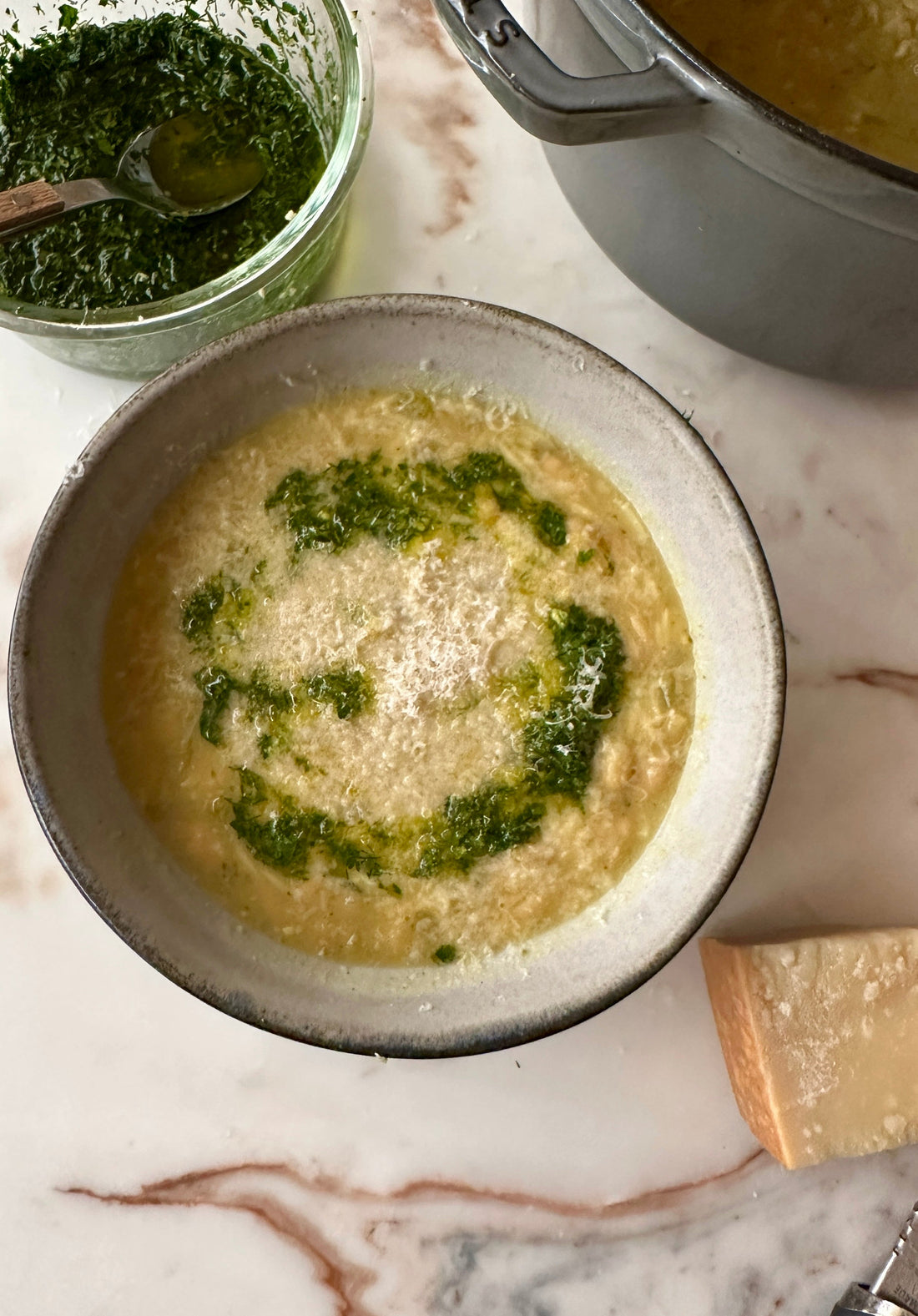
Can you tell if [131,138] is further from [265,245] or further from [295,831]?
[295,831]

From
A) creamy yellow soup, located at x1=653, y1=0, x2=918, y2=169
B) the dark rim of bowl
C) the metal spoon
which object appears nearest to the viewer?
the dark rim of bowl

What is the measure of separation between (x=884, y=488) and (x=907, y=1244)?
112 centimetres

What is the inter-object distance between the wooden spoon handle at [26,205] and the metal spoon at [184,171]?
0.12 m

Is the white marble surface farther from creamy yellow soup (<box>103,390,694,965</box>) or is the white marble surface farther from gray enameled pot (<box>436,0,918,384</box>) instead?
gray enameled pot (<box>436,0,918,384</box>)

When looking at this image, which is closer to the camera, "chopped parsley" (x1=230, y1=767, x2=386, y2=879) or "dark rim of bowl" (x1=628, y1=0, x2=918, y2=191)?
"dark rim of bowl" (x1=628, y1=0, x2=918, y2=191)

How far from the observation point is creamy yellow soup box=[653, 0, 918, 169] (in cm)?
142

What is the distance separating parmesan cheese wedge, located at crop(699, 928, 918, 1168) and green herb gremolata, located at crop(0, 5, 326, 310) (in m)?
1.25

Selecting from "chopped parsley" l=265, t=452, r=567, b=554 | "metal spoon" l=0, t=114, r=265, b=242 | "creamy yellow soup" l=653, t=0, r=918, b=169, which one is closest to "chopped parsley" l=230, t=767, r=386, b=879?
"chopped parsley" l=265, t=452, r=567, b=554

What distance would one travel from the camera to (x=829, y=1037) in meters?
1.62

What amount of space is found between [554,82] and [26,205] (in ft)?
2.52

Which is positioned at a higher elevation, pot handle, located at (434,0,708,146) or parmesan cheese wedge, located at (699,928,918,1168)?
pot handle, located at (434,0,708,146)

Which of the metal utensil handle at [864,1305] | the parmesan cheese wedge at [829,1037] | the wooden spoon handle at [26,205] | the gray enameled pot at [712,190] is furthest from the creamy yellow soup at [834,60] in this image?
the metal utensil handle at [864,1305]

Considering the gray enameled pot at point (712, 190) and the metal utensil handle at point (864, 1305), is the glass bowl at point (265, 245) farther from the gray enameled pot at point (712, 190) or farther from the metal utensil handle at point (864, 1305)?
the metal utensil handle at point (864, 1305)

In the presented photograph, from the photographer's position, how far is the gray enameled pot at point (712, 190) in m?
1.08
